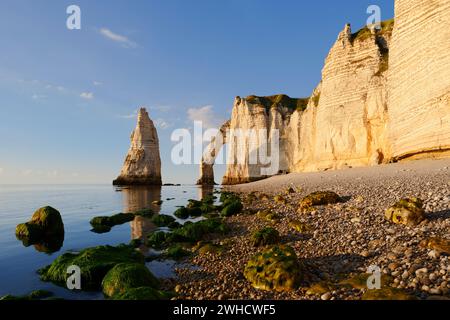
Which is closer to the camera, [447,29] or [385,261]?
[385,261]

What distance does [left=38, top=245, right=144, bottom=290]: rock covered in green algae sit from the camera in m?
7.62

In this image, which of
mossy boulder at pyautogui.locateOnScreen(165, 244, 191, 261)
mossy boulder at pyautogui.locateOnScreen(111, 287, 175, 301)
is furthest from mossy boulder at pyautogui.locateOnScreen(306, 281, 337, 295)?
mossy boulder at pyautogui.locateOnScreen(165, 244, 191, 261)

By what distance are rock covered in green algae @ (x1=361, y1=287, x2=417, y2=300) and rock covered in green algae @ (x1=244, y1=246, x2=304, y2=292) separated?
1.48m

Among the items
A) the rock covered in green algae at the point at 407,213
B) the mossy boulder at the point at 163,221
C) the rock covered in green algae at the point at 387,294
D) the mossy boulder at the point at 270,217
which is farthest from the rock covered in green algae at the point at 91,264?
the rock covered in green algae at the point at 407,213

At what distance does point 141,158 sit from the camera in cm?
7562

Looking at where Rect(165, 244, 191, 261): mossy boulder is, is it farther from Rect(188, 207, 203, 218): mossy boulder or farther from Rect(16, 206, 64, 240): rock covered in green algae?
Rect(188, 207, 203, 218): mossy boulder

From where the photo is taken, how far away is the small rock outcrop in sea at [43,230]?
43.6 feet

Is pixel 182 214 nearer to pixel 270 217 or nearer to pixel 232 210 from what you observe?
pixel 232 210

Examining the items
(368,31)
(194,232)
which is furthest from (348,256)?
(368,31)
